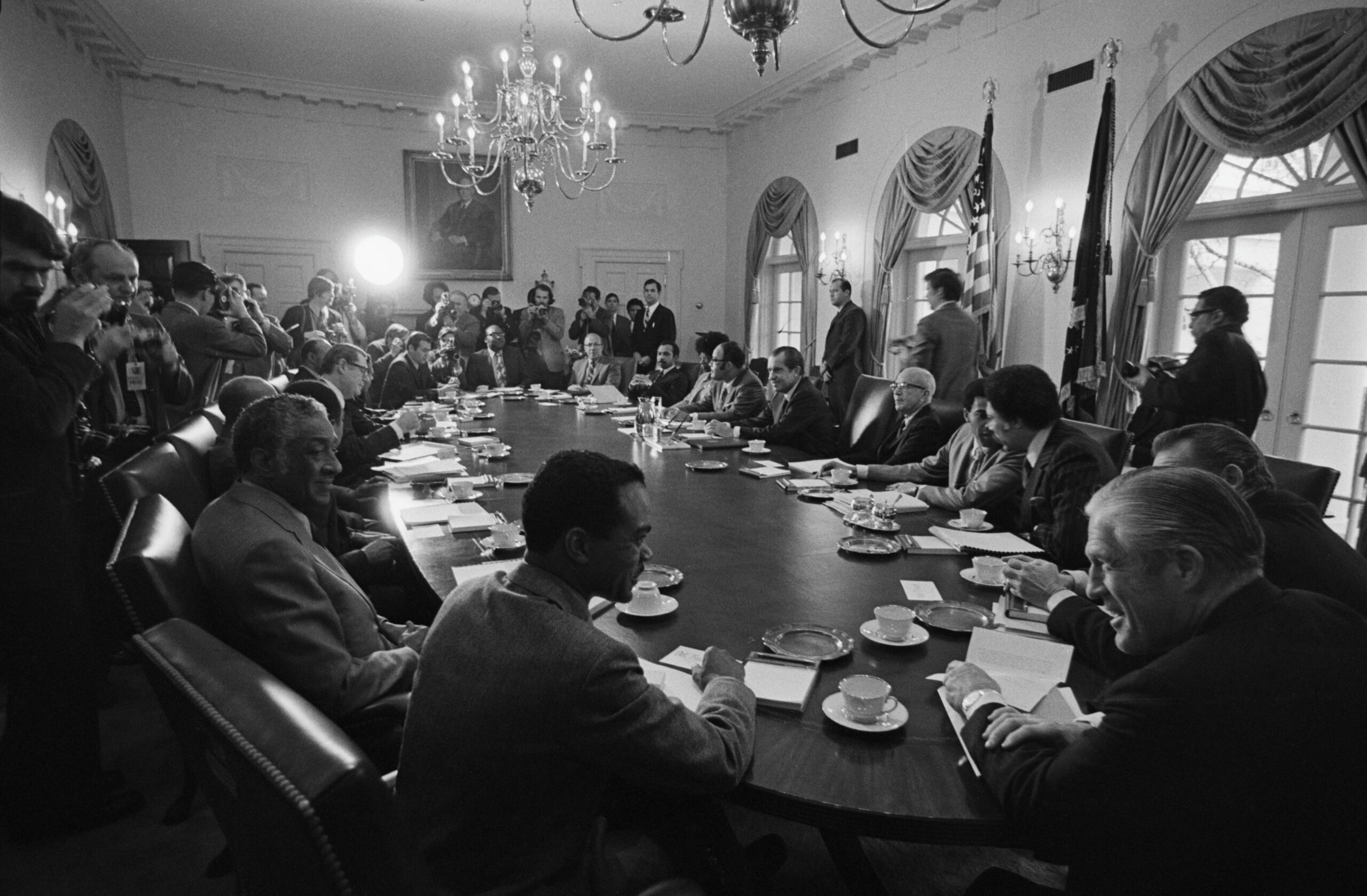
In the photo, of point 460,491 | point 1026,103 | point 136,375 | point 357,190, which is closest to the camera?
point 460,491

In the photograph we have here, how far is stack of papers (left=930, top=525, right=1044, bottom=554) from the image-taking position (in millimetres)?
2416

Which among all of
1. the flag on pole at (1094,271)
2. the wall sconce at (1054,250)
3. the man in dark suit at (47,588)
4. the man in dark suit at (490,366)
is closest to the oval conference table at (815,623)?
the man in dark suit at (47,588)

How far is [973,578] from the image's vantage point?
217 cm

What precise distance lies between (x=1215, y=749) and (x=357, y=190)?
10825mm

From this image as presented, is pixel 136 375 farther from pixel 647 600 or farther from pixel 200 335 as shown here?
Answer: pixel 647 600

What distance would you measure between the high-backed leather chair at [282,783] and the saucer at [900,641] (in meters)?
1.17

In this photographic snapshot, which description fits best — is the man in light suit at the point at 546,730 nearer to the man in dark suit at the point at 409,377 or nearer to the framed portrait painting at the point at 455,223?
the man in dark suit at the point at 409,377

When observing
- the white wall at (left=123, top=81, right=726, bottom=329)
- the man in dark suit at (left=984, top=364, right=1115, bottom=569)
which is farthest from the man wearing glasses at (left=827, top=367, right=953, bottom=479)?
the white wall at (left=123, top=81, right=726, bottom=329)

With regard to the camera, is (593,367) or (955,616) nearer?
(955,616)

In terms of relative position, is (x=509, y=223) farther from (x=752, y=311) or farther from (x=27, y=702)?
(x=27, y=702)

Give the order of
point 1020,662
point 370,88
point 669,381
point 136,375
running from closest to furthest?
1. point 1020,662
2. point 136,375
3. point 669,381
4. point 370,88

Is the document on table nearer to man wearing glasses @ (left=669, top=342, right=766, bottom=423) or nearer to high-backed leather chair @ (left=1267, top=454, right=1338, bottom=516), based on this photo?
high-backed leather chair @ (left=1267, top=454, right=1338, bottom=516)

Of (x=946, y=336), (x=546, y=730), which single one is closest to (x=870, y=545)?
(x=546, y=730)

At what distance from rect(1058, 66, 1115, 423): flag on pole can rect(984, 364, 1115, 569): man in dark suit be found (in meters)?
2.89
